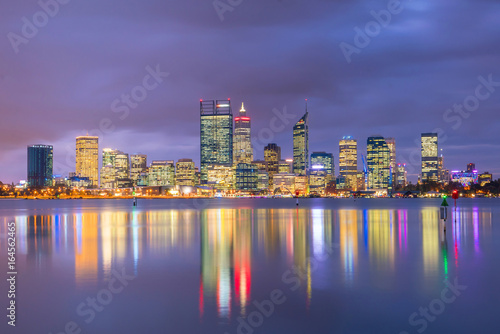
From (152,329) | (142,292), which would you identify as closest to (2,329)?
(152,329)

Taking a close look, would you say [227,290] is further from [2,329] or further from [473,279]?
[473,279]

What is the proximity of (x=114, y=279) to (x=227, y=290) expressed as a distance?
666 cm

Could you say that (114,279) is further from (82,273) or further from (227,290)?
(227,290)

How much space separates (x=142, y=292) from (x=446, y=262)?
63.4ft

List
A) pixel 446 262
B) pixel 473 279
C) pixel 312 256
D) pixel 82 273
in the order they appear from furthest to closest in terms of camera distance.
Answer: pixel 312 256, pixel 446 262, pixel 82 273, pixel 473 279

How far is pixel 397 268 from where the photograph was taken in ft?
97.7

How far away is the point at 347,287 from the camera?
24.1m

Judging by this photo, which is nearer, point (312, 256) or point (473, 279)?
point (473, 279)

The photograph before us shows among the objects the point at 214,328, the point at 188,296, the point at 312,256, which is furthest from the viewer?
the point at 312,256

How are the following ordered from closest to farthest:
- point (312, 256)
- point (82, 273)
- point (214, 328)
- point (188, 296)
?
point (214, 328) < point (188, 296) < point (82, 273) < point (312, 256)

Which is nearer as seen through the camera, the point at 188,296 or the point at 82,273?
the point at 188,296

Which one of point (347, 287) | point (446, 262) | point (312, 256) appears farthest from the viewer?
point (312, 256)

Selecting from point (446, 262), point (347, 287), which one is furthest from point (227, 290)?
point (446, 262)

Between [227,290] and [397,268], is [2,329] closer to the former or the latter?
[227,290]
